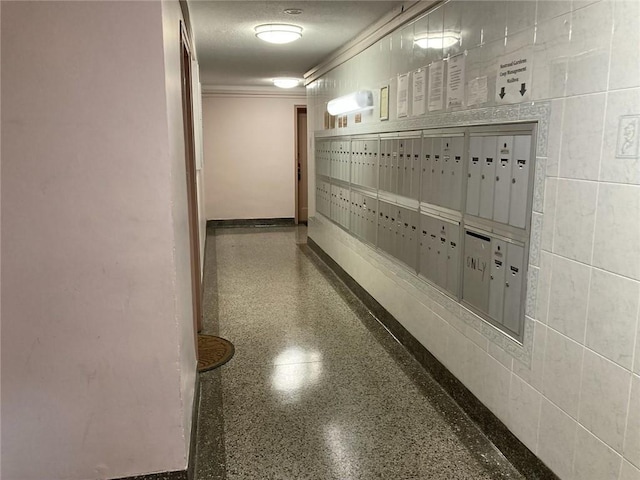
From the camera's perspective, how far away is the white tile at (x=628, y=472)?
1631mm

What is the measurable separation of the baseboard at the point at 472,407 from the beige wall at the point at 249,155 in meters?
5.00

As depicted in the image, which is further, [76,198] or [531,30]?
[531,30]

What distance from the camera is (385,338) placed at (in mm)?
3834

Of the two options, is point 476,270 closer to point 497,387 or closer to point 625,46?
point 497,387

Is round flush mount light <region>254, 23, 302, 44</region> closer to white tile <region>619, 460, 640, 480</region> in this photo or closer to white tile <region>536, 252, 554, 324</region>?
white tile <region>536, 252, 554, 324</region>

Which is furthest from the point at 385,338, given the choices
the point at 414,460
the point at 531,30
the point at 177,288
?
the point at 531,30

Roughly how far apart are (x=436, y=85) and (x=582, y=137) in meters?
1.32

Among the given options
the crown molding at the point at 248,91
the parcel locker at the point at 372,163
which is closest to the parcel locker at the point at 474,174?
the parcel locker at the point at 372,163

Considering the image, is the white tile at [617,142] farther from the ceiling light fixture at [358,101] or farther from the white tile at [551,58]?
the ceiling light fixture at [358,101]

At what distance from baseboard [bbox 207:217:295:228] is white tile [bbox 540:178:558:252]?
23.6ft

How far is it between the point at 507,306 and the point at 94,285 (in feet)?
5.68

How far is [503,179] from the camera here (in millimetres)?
2307

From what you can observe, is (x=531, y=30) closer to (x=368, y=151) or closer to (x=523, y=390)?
(x=523, y=390)

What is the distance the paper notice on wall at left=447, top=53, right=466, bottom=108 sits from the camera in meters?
2.69
